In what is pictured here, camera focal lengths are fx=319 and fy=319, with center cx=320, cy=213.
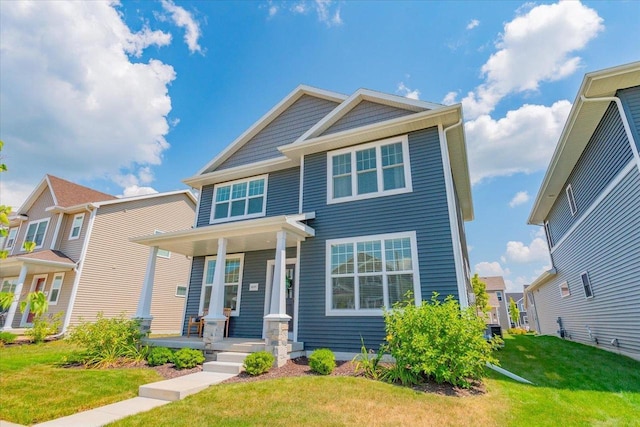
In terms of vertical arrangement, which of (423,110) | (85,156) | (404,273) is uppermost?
(85,156)

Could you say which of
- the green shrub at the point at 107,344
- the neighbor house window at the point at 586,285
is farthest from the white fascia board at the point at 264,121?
the neighbor house window at the point at 586,285

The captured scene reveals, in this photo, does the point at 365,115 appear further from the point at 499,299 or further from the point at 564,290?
the point at 499,299

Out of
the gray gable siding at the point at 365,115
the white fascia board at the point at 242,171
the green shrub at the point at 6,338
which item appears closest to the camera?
the gray gable siding at the point at 365,115

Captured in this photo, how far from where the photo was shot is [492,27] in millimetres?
9375

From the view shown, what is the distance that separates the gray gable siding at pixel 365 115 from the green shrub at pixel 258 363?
684cm

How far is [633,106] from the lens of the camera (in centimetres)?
732

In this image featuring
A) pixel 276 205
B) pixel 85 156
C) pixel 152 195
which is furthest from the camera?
pixel 152 195

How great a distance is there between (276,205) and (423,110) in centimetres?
564

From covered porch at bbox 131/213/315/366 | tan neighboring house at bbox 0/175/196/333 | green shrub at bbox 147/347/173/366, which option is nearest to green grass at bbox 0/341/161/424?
green shrub at bbox 147/347/173/366

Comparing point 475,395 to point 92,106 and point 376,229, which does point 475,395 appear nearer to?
point 376,229

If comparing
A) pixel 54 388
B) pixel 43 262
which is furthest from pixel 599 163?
pixel 43 262

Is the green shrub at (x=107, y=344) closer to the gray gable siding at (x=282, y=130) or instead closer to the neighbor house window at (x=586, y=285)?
the gray gable siding at (x=282, y=130)

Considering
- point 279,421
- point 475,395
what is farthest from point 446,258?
point 279,421

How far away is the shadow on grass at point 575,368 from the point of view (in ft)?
20.8
